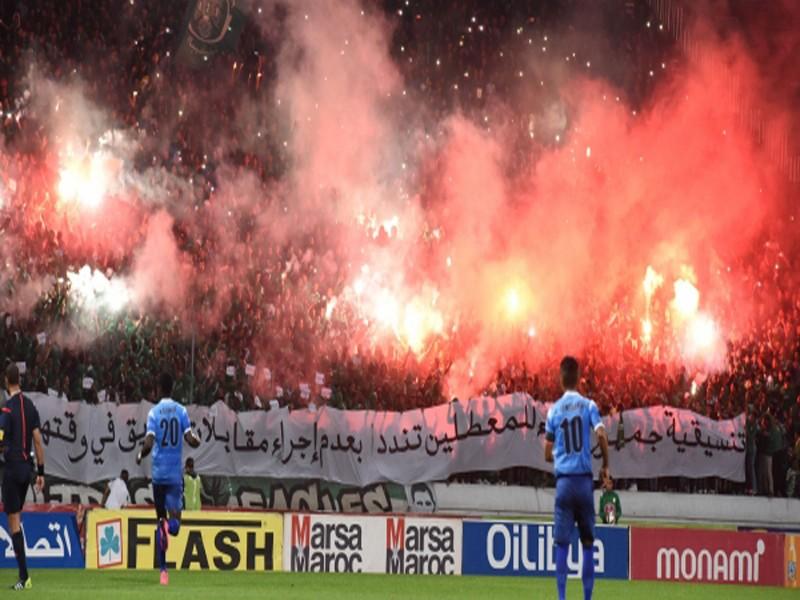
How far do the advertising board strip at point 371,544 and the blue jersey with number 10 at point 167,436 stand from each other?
482 cm

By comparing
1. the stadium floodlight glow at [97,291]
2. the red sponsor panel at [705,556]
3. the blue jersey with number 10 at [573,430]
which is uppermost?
the stadium floodlight glow at [97,291]

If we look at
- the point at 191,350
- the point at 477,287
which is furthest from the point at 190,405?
the point at 477,287

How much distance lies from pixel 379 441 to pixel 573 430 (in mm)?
17463

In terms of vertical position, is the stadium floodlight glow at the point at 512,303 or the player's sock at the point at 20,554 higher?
the stadium floodlight glow at the point at 512,303

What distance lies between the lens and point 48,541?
72.0 feet

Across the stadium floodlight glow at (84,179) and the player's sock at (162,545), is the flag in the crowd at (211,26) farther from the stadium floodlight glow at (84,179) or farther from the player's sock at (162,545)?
the player's sock at (162,545)

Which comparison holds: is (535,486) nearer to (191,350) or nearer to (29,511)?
(191,350)

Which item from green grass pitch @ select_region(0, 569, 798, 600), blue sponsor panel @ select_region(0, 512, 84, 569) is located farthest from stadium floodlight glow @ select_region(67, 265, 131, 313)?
green grass pitch @ select_region(0, 569, 798, 600)

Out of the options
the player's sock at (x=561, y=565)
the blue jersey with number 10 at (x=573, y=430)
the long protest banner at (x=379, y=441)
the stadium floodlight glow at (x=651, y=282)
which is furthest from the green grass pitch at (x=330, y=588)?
the stadium floodlight glow at (x=651, y=282)

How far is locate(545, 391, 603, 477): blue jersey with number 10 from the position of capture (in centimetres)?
1429

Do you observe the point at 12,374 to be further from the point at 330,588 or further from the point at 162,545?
the point at 330,588

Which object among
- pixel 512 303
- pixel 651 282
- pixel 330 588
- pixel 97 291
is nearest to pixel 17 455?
pixel 330 588

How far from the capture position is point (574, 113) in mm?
49156

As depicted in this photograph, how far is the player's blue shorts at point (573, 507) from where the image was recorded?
1429 cm
